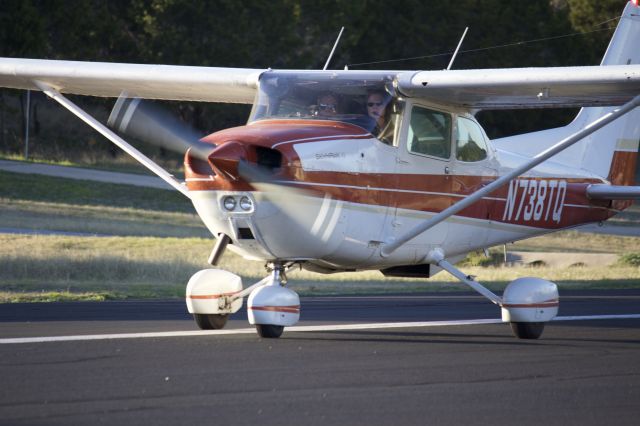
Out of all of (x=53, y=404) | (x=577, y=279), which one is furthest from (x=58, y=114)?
(x=53, y=404)

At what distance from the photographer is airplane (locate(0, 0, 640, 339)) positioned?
10351mm

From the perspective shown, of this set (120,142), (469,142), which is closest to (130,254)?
(120,142)

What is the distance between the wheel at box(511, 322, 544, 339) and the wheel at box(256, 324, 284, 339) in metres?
2.44

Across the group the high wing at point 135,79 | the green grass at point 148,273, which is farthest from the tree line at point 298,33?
the high wing at point 135,79

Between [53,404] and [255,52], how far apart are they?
46767 mm

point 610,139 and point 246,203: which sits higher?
point 610,139

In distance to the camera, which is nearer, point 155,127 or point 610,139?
point 155,127

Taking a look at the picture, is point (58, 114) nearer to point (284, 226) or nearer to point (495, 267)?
point (495, 267)

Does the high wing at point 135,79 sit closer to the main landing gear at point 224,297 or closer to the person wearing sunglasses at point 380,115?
the person wearing sunglasses at point 380,115

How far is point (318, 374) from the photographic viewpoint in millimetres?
8547

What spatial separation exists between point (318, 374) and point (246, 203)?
2205mm

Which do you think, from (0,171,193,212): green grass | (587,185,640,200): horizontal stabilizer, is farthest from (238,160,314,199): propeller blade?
(0,171,193,212): green grass

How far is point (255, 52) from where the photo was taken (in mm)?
53031

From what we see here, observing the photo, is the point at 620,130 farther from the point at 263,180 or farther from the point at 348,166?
the point at 263,180
